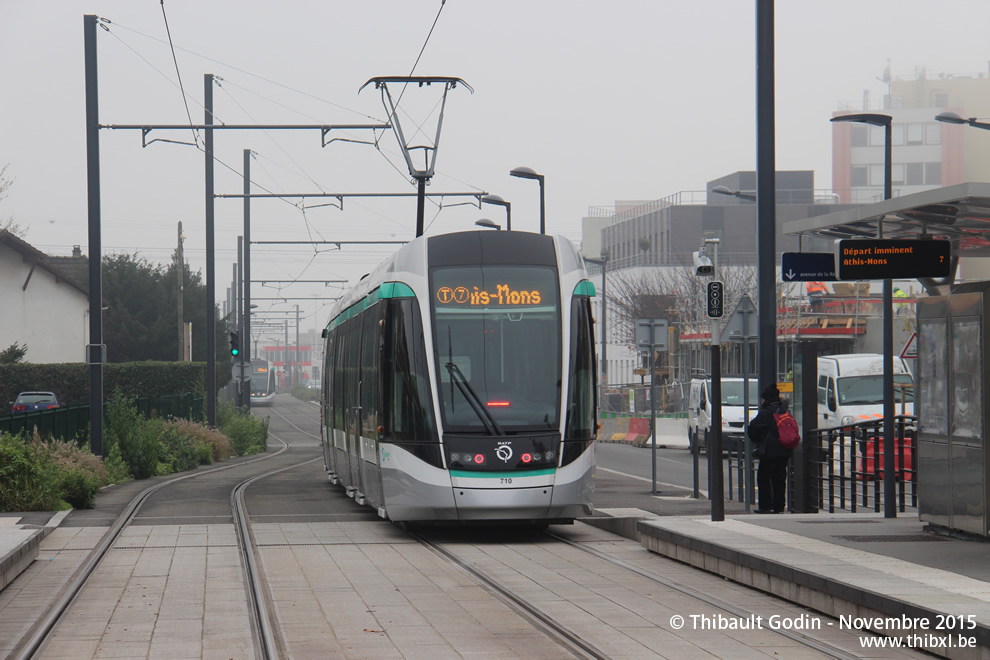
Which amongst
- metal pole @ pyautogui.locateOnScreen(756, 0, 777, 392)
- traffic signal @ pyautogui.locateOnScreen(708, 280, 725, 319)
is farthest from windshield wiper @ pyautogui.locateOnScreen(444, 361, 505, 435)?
metal pole @ pyautogui.locateOnScreen(756, 0, 777, 392)

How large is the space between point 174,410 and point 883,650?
102 feet

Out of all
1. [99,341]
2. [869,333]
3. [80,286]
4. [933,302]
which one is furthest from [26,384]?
[933,302]

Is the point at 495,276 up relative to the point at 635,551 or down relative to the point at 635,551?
up

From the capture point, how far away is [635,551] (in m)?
12.7

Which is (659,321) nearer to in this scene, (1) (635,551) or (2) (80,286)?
(1) (635,551)

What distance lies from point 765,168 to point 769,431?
3.11 m

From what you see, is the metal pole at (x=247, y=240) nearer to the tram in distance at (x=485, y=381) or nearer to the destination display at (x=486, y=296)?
the tram in distance at (x=485, y=381)

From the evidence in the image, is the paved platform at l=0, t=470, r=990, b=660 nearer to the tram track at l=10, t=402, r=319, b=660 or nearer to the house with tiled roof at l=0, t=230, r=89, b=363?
the tram track at l=10, t=402, r=319, b=660

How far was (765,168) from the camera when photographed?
1496 centimetres

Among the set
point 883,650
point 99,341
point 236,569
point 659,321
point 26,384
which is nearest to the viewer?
point 883,650

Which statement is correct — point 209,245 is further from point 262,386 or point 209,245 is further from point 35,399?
point 262,386

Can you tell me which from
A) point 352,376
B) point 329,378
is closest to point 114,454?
point 329,378

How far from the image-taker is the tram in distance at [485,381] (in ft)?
43.1

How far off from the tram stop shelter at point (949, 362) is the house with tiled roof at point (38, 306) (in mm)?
48133
